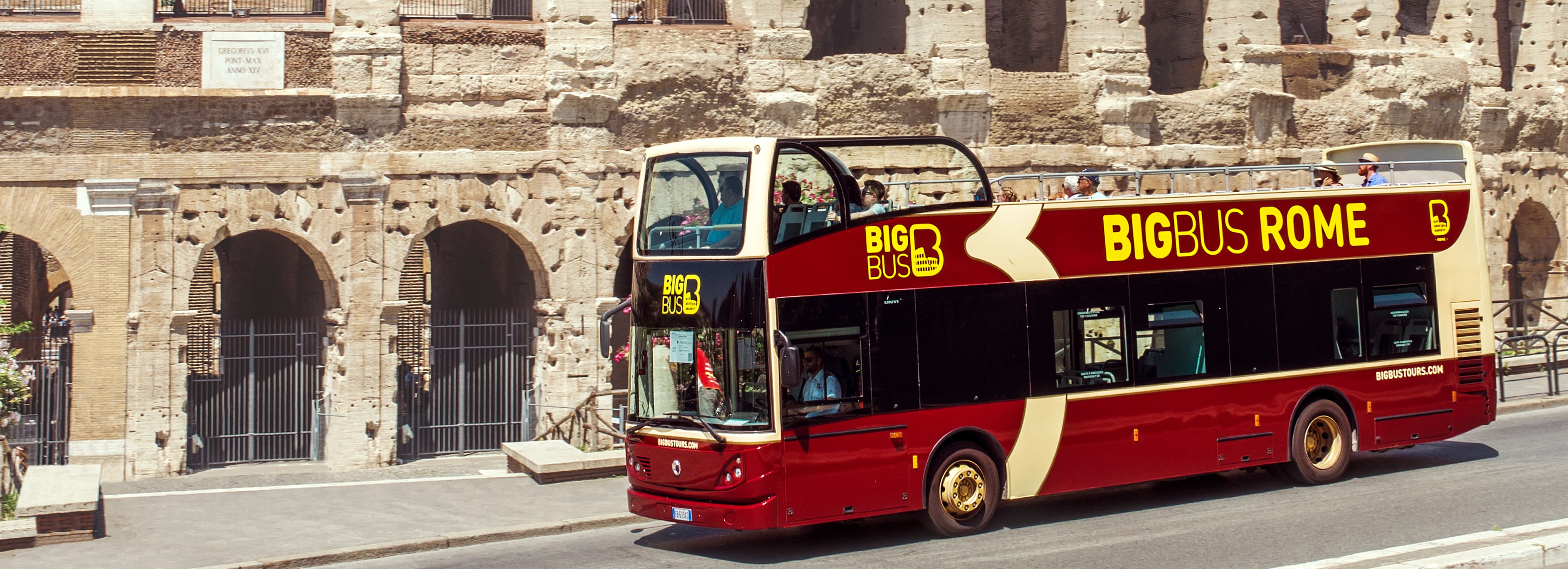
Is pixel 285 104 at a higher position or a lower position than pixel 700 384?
higher

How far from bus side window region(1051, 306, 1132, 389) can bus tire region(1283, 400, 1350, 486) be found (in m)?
2.14

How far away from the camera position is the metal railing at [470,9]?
1967 cm

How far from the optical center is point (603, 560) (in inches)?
424

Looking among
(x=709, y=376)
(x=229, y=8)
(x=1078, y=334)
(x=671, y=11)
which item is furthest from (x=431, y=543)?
(x=671, y=11)

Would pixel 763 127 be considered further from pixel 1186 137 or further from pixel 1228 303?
pixel 1228 303

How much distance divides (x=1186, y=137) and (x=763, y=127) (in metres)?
7.23

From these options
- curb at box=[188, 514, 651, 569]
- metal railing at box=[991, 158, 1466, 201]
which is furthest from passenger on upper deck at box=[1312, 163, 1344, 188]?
curb at box=[188, 514, 651, 569]

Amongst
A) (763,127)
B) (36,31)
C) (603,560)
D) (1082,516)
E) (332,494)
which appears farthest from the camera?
(763,127)

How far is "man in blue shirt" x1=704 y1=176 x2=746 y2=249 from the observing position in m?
10.4

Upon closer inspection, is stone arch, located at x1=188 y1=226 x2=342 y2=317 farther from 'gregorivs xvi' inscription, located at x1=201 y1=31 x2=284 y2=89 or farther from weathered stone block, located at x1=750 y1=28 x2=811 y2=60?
weathered stone block, located at x1=750 y1=28 x2=811 y2=60

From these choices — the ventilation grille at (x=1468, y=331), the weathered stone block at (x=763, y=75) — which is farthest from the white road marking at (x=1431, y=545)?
the weathered stone block at (x=763, y=75)

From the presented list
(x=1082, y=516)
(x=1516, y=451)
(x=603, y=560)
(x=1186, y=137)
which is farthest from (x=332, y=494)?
(x=1186, y=137)

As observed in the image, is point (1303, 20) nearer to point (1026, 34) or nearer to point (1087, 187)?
point (1026, 34)

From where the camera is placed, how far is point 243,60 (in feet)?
59.8
